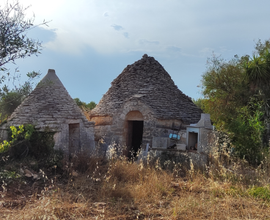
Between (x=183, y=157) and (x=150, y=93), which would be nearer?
(x=183, y=157)

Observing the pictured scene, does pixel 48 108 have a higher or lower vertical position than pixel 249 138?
higher

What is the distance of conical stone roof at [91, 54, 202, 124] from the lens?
1004cm

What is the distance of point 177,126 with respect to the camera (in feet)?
32.0

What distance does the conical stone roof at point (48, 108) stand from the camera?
7969 millimetres

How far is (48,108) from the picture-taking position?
332 inches

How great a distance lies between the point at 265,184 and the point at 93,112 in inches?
324

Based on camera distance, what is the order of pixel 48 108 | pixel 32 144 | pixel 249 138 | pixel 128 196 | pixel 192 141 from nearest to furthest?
1. pixel 128 196
2. pixel 249 138
3. pixel 32 144
4. pixel 192 141
5. pixel 48 108

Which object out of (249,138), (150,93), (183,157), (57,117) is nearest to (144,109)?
(150,93)

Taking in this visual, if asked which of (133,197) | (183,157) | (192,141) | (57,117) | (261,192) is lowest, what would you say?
(133,197)

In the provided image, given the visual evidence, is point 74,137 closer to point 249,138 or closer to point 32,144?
point 32,144

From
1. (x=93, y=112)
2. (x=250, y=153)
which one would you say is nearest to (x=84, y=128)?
(x=93, y=112)

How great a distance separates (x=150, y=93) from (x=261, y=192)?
6583 mm

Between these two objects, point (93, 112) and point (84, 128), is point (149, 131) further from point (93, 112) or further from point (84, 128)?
point (93, 112)

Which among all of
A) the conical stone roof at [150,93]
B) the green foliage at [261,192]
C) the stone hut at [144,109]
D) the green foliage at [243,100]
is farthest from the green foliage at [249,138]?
the conical stone roof at [150,93]
